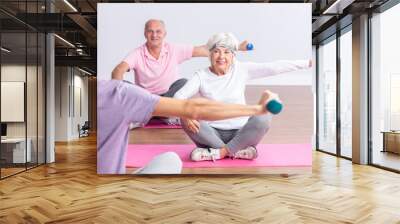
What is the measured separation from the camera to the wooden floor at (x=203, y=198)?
13.5ft

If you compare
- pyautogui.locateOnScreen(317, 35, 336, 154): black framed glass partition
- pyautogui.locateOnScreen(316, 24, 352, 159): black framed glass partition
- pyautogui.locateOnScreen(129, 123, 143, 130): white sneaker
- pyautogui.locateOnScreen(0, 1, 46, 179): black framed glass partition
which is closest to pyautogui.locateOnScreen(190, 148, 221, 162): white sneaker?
pyautogui.locateOnScreen(129, 123, 143, 130): white sneaker

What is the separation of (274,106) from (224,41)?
4.35 feet

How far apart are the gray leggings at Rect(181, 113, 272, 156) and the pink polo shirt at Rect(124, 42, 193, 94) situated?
29.7 inches

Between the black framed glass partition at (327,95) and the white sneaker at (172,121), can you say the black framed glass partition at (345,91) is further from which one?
the white sneaker at (172,121)

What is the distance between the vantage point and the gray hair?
6.47 m

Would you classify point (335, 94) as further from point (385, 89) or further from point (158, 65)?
point (158, 65)

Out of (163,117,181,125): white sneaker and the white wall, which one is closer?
(163,117,181,125): white sneaker

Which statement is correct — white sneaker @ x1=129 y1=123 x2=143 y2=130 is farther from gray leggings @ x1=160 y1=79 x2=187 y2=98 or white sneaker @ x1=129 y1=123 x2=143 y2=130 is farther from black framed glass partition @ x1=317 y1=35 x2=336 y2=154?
black framed glass partition @ x1=317 y1=35 x2=336 y2=154

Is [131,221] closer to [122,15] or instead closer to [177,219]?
[177,219]

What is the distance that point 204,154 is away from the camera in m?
6.39

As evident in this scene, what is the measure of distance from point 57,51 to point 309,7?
29.8ft

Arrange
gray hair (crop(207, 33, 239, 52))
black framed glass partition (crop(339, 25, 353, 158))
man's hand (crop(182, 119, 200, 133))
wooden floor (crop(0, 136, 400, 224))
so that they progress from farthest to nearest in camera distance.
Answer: black framed glass partition (crop(339, 25, 353, 158))
gray hair (crop(207, 33, 239, 52))
man's hand (crop(182, 119, 200, 133))
wooden floor (crop(0, 136, 400, 224))

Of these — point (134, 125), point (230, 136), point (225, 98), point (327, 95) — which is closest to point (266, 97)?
point (225, 98)

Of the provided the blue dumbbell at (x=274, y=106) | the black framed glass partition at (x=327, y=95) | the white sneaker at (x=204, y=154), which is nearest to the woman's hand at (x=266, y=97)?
the blue dumbbell at (x=274, y=106)
